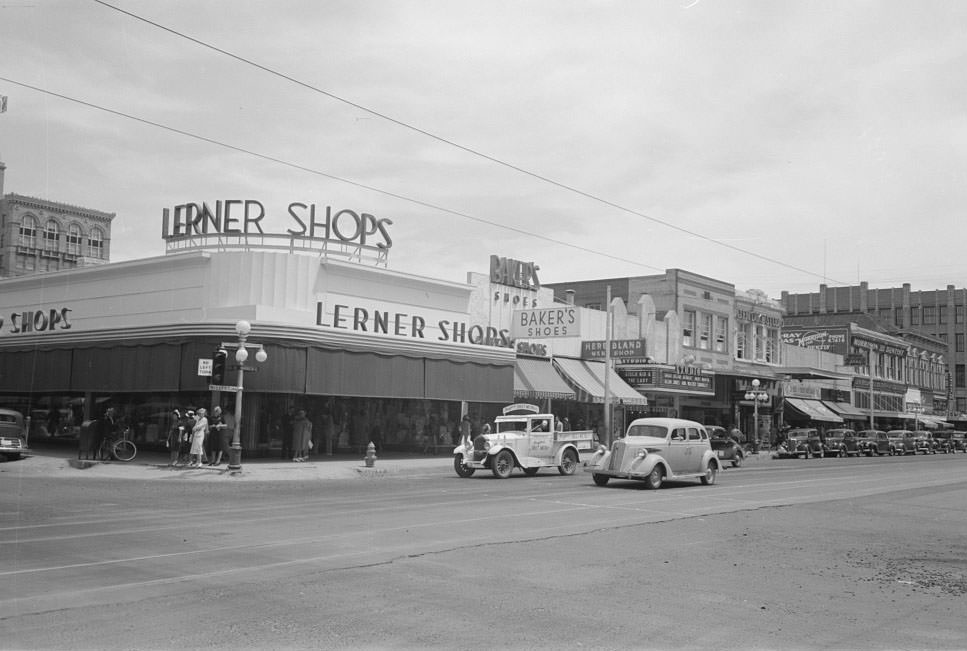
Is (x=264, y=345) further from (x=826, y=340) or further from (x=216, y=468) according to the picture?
(x=826, y=340)

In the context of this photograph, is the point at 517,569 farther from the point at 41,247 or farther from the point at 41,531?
the point at 41,247

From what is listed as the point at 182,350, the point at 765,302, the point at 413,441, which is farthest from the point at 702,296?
the point at 182,350

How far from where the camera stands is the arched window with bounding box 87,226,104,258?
10438cm

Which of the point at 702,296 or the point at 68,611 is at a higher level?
the point at 702,296

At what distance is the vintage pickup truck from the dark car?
29200 mm

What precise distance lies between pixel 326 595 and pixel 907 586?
6753mm

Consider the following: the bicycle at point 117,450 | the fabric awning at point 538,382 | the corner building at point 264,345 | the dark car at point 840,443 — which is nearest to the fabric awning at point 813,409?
the dark car at point 840,443

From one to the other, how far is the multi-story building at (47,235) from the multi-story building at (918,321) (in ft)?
257

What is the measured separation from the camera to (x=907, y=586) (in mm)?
10539

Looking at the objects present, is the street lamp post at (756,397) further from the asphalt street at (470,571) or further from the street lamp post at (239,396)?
the street lamp post at (239,396)

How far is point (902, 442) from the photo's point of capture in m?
61.1

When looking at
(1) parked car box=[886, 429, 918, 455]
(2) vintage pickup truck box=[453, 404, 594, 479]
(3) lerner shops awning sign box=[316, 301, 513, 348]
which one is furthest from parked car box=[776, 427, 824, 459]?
(2) vintage pickup truck box=[453, 404, 594, 479]

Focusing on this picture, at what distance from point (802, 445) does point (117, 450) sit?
35.9 meters

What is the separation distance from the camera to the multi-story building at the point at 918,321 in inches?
3691
